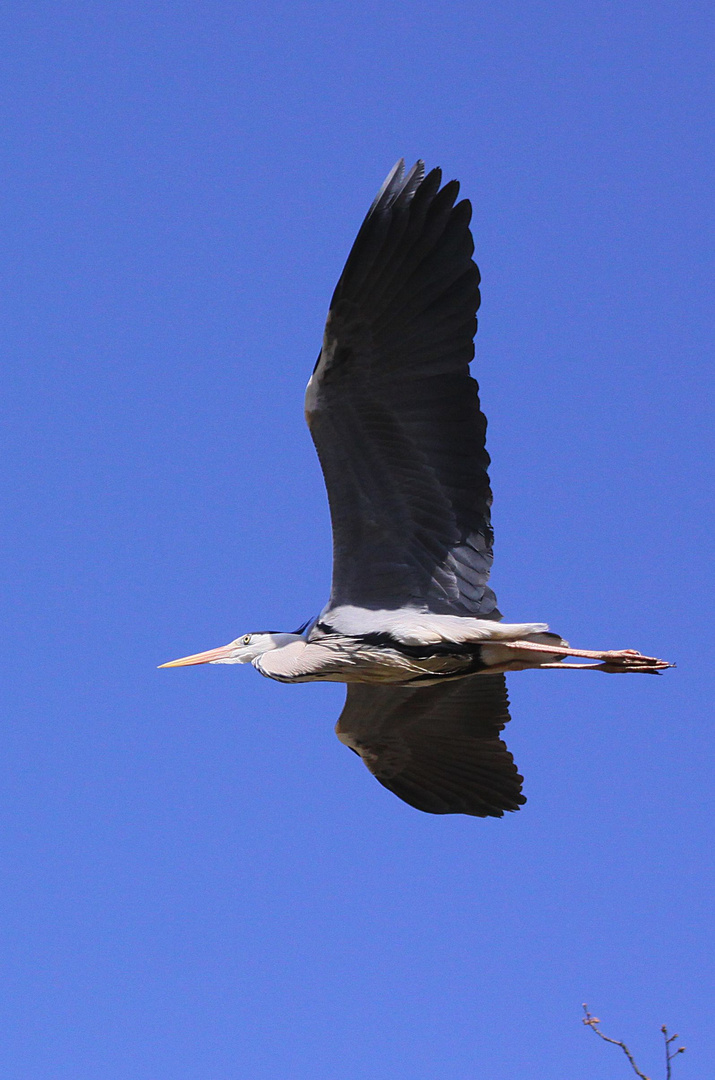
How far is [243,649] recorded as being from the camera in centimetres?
920

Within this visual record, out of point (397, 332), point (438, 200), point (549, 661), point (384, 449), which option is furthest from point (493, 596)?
point (438, 200)

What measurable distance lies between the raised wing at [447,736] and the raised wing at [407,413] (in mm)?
1406

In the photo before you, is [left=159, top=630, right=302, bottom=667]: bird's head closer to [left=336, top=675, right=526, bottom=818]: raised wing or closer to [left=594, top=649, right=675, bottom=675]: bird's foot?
[left=336, top=675, right=526, bottom=818]: raised wing

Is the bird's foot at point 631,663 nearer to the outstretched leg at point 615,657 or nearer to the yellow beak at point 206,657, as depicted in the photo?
the outstretched leg at point 615,657

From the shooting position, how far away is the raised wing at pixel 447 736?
941 centimetres

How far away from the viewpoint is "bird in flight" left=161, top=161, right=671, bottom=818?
7355mm

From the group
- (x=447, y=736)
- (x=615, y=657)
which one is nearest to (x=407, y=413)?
(x=615, y=657)

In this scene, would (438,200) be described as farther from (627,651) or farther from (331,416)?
(627,651)

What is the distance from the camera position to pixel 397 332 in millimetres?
7469

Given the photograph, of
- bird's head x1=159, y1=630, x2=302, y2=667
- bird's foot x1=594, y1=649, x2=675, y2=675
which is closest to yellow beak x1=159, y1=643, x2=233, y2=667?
bird's head x1=159, y1=630, x2=302, y2=667

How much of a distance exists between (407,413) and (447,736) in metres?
2.89

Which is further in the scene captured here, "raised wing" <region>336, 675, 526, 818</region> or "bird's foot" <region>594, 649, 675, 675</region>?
"raised wing" <region>336, 675, 526, 818</region>

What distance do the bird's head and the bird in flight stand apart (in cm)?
1

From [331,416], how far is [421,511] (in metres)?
0.86
